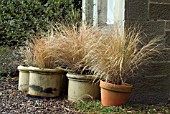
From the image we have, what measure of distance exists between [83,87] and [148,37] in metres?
0.88

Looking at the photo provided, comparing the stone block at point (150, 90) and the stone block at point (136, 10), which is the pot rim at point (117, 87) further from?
the stone block at point (136, 10)

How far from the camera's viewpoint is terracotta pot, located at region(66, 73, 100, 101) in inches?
122

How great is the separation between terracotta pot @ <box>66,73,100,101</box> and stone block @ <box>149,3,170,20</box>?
944mm

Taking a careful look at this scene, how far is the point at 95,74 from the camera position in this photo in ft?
10.0

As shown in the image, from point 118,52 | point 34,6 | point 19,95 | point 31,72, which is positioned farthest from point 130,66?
point 34,6

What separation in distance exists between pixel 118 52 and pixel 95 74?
1.25 feet

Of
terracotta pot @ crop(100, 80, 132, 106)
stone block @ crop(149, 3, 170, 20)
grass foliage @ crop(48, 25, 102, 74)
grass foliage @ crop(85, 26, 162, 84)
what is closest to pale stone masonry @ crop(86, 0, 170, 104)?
stone block @ crop(149, 3, 170, 20)

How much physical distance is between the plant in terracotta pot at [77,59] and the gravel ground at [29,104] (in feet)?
0.60

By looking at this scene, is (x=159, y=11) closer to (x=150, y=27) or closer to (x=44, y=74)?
(x=150, y=27)

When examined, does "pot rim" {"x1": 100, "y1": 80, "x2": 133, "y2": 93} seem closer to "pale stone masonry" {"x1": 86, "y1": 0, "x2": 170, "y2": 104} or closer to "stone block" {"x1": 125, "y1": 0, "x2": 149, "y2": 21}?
"pale stone masonry" {"x1": 86, "y1": 0, "x2": 170, "y2": 104}

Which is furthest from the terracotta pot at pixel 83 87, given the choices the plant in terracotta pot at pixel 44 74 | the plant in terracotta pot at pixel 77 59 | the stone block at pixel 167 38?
the stone block at pixel 167 38

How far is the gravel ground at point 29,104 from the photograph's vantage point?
2846 millimetres

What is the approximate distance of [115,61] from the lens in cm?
281

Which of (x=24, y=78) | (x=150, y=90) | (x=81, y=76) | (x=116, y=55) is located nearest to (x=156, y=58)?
(x=150, y=90)
